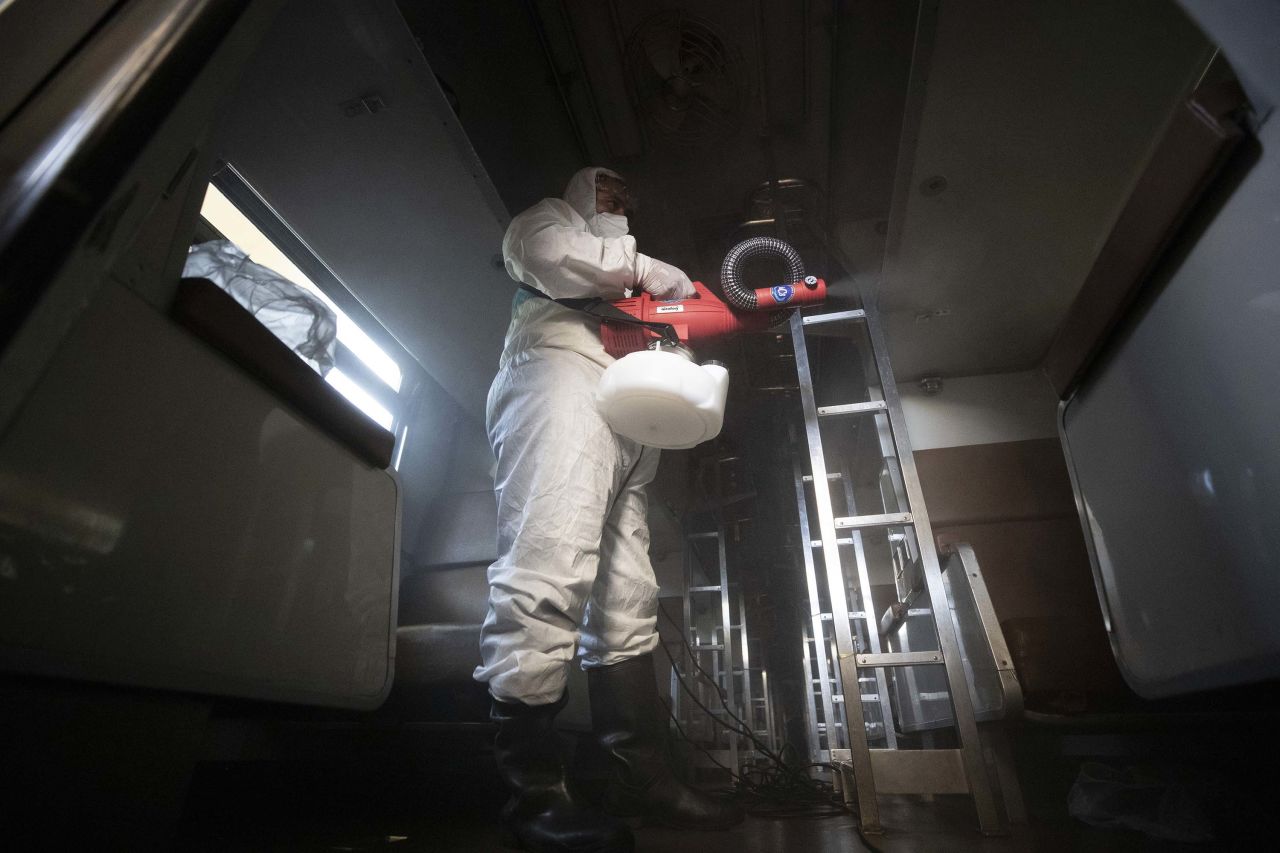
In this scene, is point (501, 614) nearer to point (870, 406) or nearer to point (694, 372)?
point (694, 372)

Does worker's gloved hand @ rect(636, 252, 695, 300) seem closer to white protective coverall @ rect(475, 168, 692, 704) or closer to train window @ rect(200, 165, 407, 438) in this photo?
white protective coverall @ rect(475, 168, 692, 704)

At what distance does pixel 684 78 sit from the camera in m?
2.17

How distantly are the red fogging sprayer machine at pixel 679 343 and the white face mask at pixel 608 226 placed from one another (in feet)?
0.91

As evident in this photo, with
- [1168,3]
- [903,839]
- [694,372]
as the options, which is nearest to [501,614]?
[694,372]

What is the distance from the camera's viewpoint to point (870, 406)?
1963 mm

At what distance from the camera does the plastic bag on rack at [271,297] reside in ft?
4.65

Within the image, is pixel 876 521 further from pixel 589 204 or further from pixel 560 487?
pixel 589 204

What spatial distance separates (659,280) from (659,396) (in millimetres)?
519

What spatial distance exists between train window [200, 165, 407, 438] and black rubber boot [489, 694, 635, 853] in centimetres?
93

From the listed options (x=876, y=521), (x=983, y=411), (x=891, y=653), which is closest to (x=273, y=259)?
(x=876, y=521)

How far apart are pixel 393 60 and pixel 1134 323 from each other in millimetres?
1809

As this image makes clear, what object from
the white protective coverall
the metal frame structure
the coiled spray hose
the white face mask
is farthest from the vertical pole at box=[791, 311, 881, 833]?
the metal frame structure

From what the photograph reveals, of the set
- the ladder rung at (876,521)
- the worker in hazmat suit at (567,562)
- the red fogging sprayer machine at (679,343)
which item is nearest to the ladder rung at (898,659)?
the ladder rung at (876,521)

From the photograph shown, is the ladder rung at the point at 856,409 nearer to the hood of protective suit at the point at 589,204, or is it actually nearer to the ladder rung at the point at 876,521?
the ladder rung at the point at 876,521
